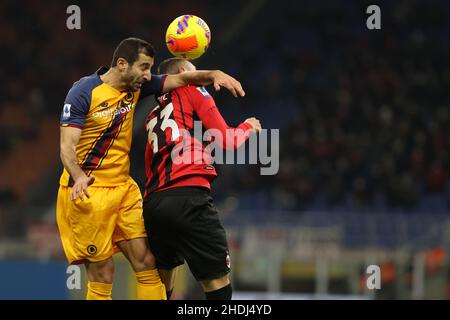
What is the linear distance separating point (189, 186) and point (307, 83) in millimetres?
14479

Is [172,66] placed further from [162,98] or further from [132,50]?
[132,50]

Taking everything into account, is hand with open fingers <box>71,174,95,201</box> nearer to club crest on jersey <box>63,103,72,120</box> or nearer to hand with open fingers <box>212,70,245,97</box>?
club crest on jersey <box>63,103,72,120</box>

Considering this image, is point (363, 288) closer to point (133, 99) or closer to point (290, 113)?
point (290, 113)

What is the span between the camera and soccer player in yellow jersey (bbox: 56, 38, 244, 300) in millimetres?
6570

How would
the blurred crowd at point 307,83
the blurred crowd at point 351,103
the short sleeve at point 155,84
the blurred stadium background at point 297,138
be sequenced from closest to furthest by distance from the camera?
the short sleeve at point 155,84, the blurred stadium background at point 297,138, the blurred crowd at point 351,103, the blurred crowd at point 307,83

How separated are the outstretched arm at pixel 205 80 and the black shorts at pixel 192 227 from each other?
0.73m

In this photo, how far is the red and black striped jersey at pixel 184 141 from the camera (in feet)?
21.3

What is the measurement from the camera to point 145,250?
6.70 m

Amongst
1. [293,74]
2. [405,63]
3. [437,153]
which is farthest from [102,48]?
[437,153]

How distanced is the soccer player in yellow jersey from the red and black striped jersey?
0.47 feet

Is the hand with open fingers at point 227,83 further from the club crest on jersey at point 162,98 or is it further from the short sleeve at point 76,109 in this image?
the short sleeve at point 76,109

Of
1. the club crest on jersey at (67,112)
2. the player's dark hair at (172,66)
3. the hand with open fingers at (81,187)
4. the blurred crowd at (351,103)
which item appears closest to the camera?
the hand with open fingers at (81,187)

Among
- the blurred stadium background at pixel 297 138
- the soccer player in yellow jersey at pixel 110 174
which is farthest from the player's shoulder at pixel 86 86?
the blurred stadium background at pixel 297 138

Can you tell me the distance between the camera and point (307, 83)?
816 inches
